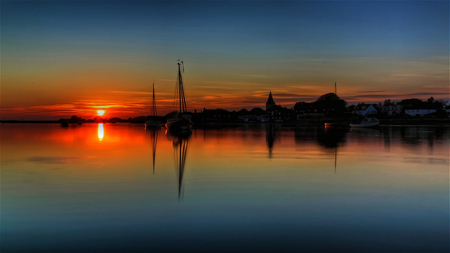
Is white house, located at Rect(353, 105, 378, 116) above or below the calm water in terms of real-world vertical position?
above

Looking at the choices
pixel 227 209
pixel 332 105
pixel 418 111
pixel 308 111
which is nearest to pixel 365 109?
pixel 332 105

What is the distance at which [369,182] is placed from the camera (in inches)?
556

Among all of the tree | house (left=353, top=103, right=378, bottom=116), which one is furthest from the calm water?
house (left=353, top=103, right=378, bottom=116)

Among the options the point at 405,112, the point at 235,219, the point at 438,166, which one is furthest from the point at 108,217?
the point at 405,112

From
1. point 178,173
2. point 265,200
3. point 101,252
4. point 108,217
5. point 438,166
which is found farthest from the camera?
point 438,166

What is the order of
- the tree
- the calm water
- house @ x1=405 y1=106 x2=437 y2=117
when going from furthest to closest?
the tree → house @ x1=405 y1=106 x2=437 y2=117 → the calm water

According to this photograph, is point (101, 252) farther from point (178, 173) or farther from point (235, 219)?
point (178, 173)

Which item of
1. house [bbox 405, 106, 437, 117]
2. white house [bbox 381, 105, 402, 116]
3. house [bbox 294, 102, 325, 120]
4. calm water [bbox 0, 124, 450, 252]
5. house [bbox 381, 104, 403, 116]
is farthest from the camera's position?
house [bbox 294, 102, 325, 120]

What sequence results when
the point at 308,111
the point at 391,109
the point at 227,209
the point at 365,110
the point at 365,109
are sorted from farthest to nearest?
the point at 308,111
the point at 391,109
the point at 365,109
the point at 365,110
the point at 227,209

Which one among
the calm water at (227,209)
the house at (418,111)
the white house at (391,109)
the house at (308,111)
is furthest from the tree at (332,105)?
the calm water at (227,209)

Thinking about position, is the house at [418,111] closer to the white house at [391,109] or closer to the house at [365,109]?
the house at [365,109]

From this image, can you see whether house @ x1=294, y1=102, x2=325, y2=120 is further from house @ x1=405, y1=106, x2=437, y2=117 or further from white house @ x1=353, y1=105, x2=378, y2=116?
house @ x1=405, y1=106, x2=437, y2=117

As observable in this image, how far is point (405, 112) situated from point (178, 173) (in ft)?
499

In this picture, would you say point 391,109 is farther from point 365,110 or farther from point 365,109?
point 365,110
